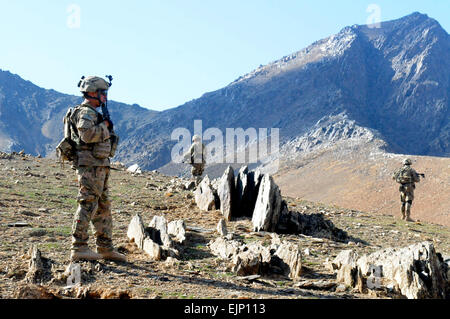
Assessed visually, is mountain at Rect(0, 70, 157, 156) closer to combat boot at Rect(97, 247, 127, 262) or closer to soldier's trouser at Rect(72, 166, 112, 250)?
soldier's trouser at Rect(72, 166, 112, 250)

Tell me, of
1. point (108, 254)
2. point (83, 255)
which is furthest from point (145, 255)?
point (83, 255)

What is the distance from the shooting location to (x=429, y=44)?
469 ft

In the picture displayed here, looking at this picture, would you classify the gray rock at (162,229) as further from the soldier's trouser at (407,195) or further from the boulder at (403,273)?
the soldier's trouser at (407,195)

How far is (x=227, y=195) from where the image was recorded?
12.5 m

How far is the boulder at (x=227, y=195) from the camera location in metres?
12.3

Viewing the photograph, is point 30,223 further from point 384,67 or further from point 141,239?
point 384,67

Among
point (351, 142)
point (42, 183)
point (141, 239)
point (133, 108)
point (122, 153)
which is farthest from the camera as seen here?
point (133, 108)

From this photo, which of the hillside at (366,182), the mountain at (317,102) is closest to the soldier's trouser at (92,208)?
the hillside at (366,182)

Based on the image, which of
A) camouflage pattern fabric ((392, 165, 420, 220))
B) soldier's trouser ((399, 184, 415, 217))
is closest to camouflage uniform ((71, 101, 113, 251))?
soldier's trouser ((399, 184, 415, 217))

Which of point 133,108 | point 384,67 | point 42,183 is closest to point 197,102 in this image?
point 133,108

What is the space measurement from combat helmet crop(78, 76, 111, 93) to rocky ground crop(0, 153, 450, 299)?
273 cm

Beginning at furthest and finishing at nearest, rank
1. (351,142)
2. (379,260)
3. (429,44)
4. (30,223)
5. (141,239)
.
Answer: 1. (429,44)
2. (351,142)
3. (30,223)
4. (141,239)
5. (379,260)

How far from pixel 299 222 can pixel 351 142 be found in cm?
7312

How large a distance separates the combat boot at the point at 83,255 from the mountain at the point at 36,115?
4726 inches
